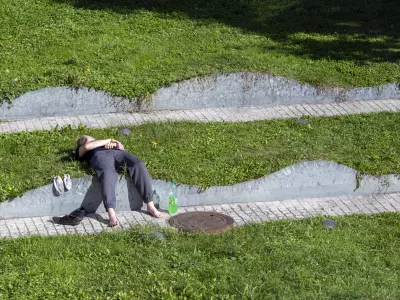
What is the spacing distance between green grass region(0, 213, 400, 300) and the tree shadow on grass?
23.9ft

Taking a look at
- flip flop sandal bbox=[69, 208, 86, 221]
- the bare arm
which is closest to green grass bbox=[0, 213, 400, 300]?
flip flop sandal bbox=[69, 208, 86, 221]

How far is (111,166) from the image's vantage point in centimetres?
1140

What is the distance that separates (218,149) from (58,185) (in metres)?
2.61

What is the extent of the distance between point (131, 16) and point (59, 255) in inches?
363

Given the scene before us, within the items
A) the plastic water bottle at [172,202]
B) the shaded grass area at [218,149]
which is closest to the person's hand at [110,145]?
the shaded grass area at [218,149]

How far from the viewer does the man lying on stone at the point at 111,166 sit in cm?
1106

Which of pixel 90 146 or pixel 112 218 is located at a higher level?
pixel 90 146

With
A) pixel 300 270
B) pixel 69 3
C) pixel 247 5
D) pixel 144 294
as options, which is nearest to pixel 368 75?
pixel 247 5

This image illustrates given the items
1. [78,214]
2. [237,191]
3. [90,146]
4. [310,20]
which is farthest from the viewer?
[310,20]

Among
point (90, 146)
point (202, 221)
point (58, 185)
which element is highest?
point (90, 146)

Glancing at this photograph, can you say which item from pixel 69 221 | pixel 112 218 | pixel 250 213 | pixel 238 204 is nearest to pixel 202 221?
pixel 250 213

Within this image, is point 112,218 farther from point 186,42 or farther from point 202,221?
point 186,42

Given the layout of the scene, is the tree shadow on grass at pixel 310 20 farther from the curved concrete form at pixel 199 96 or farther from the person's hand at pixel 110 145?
the person's hand at pixel 110 145

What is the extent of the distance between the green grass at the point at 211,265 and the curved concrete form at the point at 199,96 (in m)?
4.53
